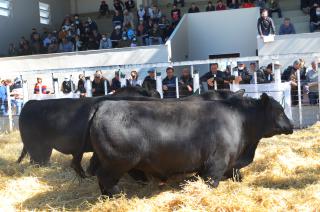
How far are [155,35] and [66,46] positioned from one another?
3.84 metres

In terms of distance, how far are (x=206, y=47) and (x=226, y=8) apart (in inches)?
65.0

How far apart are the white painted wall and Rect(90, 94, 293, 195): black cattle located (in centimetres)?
1834

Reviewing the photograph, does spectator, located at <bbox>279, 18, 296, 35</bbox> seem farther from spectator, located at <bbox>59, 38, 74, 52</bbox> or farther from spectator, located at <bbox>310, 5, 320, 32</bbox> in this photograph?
spectator, located at <bbox>59, 38, 74, 52</bbox>

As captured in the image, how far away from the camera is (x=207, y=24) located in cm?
1927

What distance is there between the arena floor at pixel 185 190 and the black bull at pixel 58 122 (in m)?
0.28

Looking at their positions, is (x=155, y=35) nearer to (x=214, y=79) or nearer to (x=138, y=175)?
(x=214, y=79)

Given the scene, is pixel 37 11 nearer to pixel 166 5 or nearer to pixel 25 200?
pixel 166 5

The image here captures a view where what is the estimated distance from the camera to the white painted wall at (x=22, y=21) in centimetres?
2248

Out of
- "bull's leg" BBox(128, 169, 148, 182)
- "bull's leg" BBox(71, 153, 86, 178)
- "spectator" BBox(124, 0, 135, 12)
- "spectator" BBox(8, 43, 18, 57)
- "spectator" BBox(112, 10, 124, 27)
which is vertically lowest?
"bull's leg" BBox(128, 169, 148, 182)

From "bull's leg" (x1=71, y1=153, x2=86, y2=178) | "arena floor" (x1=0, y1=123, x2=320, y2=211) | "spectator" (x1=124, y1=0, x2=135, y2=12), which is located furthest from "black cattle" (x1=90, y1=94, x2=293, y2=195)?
"spectator" (x1=124, y1=0, x2=135, y2=12)

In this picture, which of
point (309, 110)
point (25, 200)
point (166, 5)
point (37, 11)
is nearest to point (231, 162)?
point (25, 200)

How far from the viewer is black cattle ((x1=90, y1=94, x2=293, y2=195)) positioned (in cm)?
489

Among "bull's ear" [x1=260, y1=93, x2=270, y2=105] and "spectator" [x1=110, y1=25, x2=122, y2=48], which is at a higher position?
"spectator" [x1=110, y1=25, x2=122, y2=48]

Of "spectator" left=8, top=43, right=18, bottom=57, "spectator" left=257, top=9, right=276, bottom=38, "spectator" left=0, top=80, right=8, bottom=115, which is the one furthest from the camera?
"spectator" left=8, top=43, right=18, bottom=57
